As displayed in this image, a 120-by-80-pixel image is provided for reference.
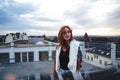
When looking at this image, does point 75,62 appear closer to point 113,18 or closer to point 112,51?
point 112,51

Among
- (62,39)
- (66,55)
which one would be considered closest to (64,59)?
(66,55)

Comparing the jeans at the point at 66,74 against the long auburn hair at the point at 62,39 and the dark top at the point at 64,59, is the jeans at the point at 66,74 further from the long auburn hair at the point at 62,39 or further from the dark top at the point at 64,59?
the long auburn hair at the point at 62,39

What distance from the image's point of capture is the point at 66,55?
1595 millimetres

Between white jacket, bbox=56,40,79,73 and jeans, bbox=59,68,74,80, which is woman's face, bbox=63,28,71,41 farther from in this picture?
jeans, bbox=59,68,74,80

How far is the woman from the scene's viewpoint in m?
1.57

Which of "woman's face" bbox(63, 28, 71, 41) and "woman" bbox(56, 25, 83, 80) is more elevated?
"woman's face" bbox(63, 28, 71, 41)

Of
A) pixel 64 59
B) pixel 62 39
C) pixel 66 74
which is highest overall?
pixel 62 39

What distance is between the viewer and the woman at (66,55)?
157cm

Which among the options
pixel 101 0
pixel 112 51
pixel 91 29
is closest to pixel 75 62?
pixel 112 51

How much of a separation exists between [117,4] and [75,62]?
12.8ft

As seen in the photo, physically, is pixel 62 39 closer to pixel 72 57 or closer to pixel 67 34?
pixel 67 34

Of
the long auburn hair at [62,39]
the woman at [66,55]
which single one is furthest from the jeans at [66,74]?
the long auburn hair at [62,39]

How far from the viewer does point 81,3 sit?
5035 millimetres

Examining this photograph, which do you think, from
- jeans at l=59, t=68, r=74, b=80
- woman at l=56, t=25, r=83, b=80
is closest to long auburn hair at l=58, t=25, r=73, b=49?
woman at l=56, t=25, r=83, b=80
